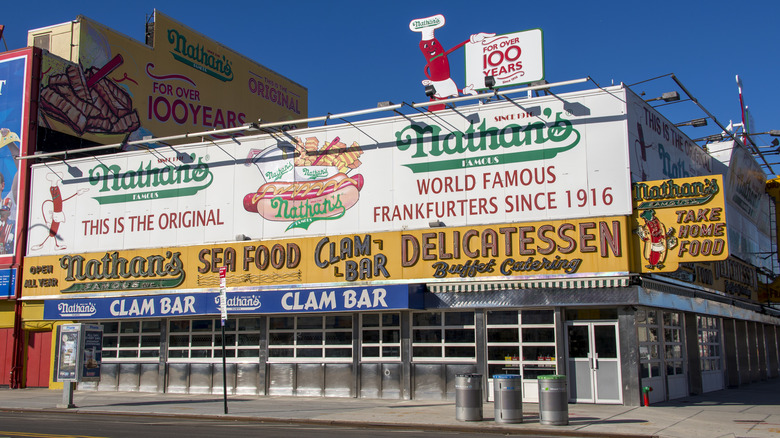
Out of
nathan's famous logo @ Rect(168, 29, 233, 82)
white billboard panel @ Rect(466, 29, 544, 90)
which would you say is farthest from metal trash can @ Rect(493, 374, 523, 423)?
nathan's famous logo @ Rect(168, 29, 233, 82)

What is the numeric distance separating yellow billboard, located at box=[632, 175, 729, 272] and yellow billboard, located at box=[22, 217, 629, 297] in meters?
0.65

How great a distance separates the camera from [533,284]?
68.1 ft

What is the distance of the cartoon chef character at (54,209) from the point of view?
28.6 m

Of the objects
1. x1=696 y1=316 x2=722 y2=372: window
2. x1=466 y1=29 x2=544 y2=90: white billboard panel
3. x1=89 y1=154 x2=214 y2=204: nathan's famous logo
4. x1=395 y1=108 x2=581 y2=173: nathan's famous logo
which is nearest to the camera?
x1=395 y1=108 x2=581 y2=173: nathan's famous logo

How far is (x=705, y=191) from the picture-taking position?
19391 mm

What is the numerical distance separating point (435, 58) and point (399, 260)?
761 cm

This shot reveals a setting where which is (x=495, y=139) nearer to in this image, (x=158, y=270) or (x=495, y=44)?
(x=495, y=44)

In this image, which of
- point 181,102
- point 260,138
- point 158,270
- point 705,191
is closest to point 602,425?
point 705,191

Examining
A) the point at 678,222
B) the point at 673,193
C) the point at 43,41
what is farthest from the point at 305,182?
the point at 43,41

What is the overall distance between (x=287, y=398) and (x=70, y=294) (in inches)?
407

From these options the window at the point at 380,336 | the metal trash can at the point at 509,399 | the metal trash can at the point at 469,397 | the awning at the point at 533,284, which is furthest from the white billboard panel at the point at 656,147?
the window at the point at 380,336

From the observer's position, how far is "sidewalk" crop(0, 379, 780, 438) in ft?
49.9

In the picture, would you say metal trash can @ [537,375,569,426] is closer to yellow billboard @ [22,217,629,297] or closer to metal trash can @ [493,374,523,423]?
metal trash can @ [493,374,523,423]

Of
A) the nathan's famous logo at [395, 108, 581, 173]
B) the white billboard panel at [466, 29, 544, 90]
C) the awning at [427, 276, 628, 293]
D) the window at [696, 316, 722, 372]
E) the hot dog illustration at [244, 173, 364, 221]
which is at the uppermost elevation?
the white billboard panel at [466, 29, 544, 90]
